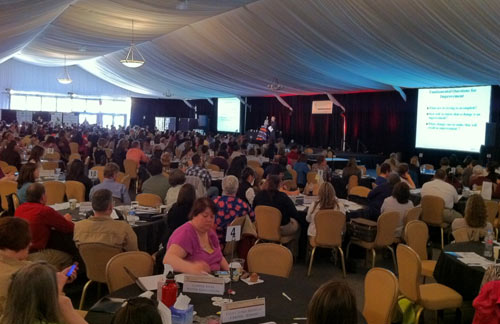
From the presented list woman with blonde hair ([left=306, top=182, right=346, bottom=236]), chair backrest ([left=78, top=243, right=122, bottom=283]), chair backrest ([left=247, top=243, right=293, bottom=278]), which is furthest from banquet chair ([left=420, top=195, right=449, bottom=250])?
chair backrest ([left=78, top=243, right=122, bottom=283])

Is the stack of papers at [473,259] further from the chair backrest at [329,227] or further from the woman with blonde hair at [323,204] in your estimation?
the woman with blonde hair at [323,204]

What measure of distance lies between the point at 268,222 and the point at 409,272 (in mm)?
2453

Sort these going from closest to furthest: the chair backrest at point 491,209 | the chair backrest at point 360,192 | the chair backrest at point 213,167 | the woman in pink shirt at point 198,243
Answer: the woman in pink shirt at point 198,243 → the chair backrest at point 491,209 → the chair backrest at point 360,192 → the chair backrest at point 213,167

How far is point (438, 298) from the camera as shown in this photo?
4387 millimetres

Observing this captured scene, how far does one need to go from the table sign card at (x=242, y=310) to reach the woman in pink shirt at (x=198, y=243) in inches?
36.3

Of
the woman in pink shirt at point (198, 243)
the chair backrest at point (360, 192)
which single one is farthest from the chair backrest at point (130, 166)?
the woman in pink shirt at point (198, 243)

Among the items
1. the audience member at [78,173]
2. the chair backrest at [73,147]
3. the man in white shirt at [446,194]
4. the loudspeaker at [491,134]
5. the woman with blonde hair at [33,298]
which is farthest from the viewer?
the chair backrest at [73,147]

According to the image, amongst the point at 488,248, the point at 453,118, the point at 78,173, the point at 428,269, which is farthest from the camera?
the point at 453,118

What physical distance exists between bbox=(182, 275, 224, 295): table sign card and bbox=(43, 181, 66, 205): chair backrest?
15.8ft

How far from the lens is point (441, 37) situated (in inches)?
431

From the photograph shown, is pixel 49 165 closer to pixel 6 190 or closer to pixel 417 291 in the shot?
pixel 6 190

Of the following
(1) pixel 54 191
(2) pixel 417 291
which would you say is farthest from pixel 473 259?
(1) pixel 54 191

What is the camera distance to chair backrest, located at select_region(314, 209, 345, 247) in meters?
6.17

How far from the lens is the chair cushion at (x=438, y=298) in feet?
14.2
